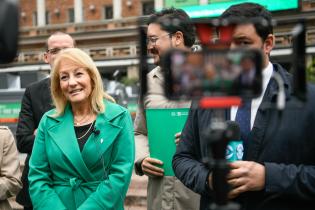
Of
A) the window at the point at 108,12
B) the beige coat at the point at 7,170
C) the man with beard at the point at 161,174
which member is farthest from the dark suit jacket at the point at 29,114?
the window at the point at 108,12

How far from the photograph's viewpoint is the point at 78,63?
8.04ft

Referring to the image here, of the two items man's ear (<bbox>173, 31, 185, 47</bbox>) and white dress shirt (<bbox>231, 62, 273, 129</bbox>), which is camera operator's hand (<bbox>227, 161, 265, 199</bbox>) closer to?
white dress shirt (<bbox>231, 62, 273, 129</bbox>)

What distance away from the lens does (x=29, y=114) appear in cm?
310

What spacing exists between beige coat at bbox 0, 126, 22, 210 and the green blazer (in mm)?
497

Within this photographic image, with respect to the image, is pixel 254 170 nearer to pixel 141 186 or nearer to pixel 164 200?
pixel 164 200

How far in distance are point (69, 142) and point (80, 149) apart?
0.21 feet

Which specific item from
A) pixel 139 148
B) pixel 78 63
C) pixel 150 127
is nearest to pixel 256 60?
pixel 150 127

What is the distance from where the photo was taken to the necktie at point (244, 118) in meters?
1.82

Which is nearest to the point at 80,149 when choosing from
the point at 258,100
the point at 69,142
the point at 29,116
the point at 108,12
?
the point at 69,142

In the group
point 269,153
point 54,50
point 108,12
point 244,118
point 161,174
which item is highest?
point 108,12

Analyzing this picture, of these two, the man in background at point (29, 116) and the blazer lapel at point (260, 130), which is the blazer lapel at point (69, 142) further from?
the blazer lapel at point (260, 130)

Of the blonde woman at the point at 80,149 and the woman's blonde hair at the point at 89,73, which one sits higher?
the woman's blonde hair at the point at 89,73

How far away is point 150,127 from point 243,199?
712 mm

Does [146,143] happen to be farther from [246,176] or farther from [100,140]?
[246,176]
